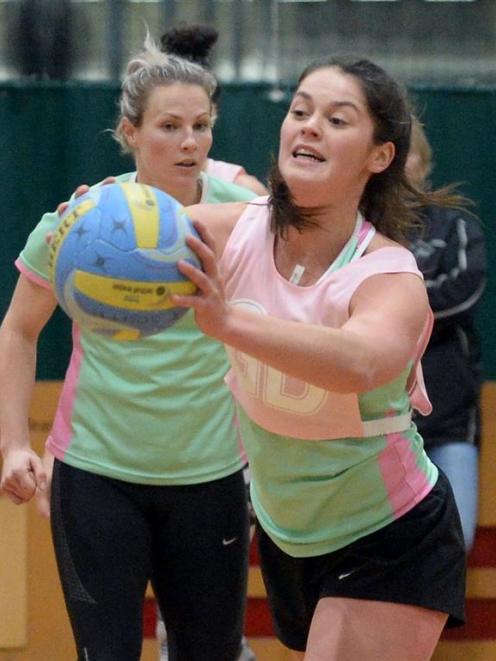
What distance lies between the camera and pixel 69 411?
12.2ft

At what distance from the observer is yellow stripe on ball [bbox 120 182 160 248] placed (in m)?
2.47

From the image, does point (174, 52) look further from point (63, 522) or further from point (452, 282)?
point (63, 522)

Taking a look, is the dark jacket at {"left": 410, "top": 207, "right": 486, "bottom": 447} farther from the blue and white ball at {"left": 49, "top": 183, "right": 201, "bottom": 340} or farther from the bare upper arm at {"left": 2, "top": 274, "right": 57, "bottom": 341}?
the blue and white ball at {"left": 49, "top": 183, "right": 201, "bottom": 340}

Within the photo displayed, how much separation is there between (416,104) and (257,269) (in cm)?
219

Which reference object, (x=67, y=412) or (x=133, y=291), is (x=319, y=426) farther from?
(x=67, y=412)

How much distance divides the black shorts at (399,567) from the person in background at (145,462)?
538 mm

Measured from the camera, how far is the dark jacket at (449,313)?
427 centimetres

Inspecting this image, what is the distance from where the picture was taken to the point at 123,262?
8.09 ft

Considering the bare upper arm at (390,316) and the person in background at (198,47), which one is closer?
the bare upper arm at (390,316)

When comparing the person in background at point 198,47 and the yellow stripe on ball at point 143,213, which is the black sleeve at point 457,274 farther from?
the yellow stripe on ball at point 143,213

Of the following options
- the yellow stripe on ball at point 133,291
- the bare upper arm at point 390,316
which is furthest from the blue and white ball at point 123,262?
the bare upper arm at point 390,316

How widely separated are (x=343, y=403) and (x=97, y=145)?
92.6 inches

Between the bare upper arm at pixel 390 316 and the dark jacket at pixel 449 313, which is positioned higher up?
the bare upper arm at pixel 390 316

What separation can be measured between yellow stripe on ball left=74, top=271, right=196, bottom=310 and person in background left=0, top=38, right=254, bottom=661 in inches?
40.3
